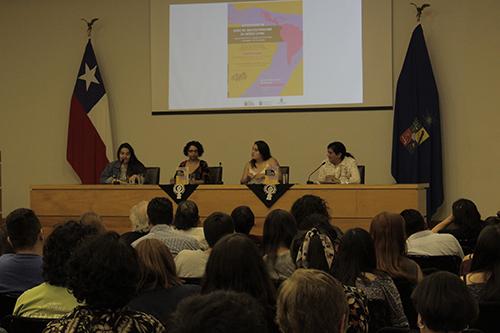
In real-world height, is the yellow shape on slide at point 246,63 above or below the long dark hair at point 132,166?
above

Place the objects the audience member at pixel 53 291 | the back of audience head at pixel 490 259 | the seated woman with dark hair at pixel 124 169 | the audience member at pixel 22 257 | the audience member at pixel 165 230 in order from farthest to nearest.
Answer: the seated woman with dark hair at pixel 124 169 < the audience member at pixel 165 230 < the audience member at pixel 22 257 < the back of audience head at pixel 490 259 < the audience member at pixel 53 291

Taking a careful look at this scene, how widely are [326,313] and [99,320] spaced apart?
68 cm

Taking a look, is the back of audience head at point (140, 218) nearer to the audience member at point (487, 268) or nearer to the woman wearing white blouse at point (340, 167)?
the audience member at point (487, 268)

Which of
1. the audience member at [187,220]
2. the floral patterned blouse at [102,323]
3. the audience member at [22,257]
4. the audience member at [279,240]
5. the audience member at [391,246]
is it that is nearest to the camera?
the floral patterned blouse at [102,323]

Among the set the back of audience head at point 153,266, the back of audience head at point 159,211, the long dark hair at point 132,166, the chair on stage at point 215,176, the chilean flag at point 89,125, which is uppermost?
the chilean flag at point 89,125

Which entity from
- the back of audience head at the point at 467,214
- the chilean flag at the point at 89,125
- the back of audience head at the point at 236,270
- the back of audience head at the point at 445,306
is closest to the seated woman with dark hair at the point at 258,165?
the chilean flag at the point at 89,125

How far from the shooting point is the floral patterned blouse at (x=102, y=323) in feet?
7.11

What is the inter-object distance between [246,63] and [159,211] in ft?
16.2

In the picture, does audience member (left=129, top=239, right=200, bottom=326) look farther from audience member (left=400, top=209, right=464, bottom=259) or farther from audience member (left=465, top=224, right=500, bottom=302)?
audience member (left=400, top=209, right=464, bottom=259)

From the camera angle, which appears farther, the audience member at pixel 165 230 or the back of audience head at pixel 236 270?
the audience member at pixel 165 230

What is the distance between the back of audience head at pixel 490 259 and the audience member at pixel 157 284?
1.24 metres

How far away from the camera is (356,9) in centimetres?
958

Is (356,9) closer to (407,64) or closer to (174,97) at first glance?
(407,64)

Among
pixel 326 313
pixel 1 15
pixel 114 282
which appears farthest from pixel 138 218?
pixel 1 15
